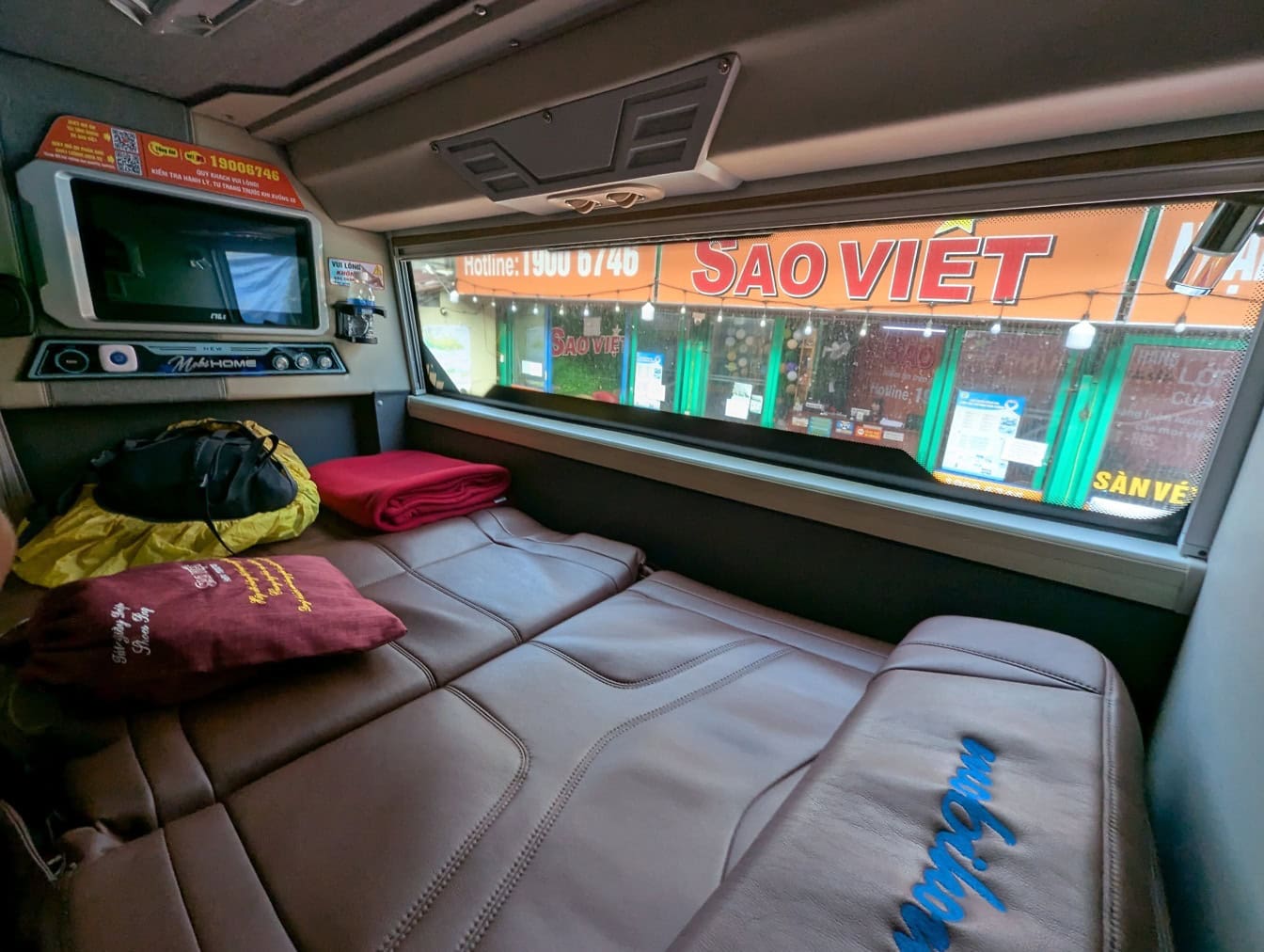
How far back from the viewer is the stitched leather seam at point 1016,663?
74 cm

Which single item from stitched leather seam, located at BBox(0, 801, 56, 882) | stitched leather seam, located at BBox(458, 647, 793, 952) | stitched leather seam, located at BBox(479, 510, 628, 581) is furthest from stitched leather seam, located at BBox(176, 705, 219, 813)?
stitched leather seam, located at BBox(479, 510, 628, 581)

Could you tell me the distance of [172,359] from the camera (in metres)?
1.75

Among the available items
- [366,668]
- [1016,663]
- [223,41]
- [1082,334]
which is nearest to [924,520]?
[1016,663]

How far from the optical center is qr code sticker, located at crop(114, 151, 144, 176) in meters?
1.60

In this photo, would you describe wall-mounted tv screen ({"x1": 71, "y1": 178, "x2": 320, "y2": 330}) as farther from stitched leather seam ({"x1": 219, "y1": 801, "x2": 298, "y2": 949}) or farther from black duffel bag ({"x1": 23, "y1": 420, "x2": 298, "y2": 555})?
stitched leather seam ({"x1": 219, "y1": 801, "x2": 298, "y2": 949})

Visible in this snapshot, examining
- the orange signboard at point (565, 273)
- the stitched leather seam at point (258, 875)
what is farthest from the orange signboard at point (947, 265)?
the stitched leather seam at point (258, 875)

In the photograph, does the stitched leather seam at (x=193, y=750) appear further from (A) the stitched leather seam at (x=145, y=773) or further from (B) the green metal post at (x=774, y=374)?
(B) the green metal post at (x=774, y=374)

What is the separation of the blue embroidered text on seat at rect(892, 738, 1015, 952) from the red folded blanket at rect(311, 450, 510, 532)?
1.61 metres

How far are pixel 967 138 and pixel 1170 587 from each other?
87cm

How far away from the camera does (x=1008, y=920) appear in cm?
45

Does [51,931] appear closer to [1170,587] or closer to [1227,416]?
[1170,587]

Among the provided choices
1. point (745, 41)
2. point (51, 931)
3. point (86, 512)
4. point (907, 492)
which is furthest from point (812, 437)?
point (86, 512)

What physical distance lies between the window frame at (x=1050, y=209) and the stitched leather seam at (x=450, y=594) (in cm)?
82

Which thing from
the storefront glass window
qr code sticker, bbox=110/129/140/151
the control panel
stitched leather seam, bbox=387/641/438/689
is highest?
qr code sticker, bbox=110/129/140/151
